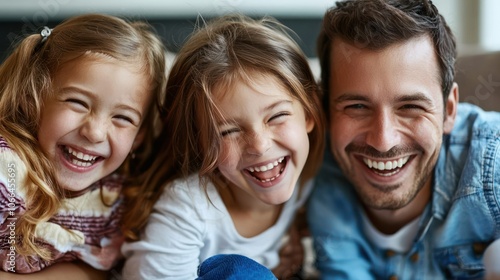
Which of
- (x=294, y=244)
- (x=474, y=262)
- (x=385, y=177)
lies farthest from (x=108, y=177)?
(x=474, y=262)

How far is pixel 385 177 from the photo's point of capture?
106 cm

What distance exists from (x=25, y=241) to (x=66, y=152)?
171mm

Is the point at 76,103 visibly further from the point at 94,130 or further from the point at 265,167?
the point at 265,167

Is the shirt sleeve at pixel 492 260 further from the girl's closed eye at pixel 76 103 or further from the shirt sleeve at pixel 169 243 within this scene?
the girl's closed eye at pixel 76 103

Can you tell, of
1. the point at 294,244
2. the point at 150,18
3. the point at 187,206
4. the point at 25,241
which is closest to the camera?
the point at 25,241

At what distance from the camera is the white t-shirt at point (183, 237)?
3.30ft

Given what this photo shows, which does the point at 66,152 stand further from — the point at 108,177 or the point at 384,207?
the point at 384,207

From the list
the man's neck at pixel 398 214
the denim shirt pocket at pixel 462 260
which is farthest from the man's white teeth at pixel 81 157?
the denim shirt pocket at pixel 462 260

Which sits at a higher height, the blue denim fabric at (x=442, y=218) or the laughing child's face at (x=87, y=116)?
the laughing child's face at (x=87, y=116)

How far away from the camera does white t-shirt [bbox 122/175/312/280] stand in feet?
3.30

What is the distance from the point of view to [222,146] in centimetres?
99

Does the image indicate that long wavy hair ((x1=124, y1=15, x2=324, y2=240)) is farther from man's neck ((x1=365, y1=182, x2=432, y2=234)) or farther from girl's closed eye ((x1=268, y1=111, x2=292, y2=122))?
man's neck ((x1=365, y1=182, x2=432, y2=234))

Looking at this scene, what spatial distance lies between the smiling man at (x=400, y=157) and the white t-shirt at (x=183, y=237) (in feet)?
0.67

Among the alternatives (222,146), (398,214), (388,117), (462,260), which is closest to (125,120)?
(222,146)
